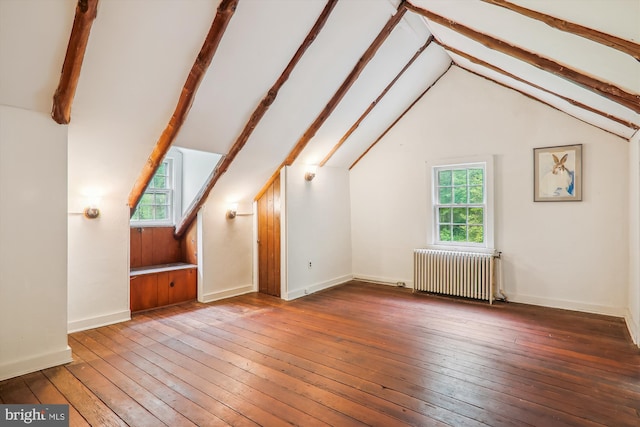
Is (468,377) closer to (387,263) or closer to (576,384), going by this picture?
(576,384)

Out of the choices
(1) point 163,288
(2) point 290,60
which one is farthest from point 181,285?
(2) point 290,60

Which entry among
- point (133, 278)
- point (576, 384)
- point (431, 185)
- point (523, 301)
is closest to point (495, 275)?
point (523, 301)

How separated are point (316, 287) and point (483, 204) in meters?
2.83

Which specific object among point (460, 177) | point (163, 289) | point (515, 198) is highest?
point (460, 177)

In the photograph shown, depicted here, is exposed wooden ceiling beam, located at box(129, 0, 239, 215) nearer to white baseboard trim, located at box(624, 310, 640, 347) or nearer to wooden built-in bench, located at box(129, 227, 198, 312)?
wooden built-in bench, located at box(129, 227, 198, 312)

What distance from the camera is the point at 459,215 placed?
5188 mm

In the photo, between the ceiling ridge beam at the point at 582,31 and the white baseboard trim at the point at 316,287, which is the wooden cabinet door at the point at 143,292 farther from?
the ceiling ridge beam at the point at 582,31

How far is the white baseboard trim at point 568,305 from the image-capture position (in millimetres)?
4066

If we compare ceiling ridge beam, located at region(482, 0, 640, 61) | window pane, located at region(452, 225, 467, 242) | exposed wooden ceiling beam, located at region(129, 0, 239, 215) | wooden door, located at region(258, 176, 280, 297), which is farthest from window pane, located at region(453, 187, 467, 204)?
exposed wooden ceiling beam, located at region(129, 0, 239, 215)

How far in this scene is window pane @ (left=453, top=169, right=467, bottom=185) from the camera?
513cm

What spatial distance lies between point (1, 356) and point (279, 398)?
2230mm

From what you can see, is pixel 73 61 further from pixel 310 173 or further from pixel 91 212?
pixel 310 173

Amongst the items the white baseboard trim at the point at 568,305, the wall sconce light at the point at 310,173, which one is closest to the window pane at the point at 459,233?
the white baseboard trim at the point at 568,305

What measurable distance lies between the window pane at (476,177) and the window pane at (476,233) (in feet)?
2.15
